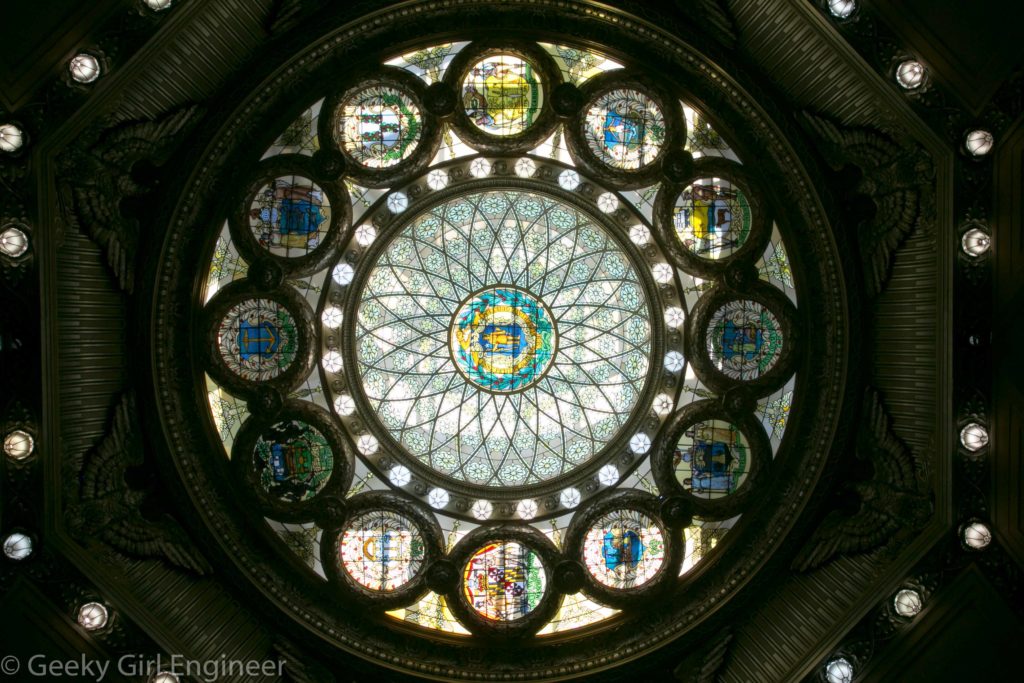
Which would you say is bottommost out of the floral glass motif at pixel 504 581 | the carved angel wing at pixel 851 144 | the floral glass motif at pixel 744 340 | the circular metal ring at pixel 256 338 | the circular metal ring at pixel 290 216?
the floral glass motif at pixel 504 581

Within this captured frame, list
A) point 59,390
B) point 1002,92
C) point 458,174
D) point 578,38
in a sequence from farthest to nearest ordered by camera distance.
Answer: point 458,174 → point 578,38 → point 59,390 → point 1002,92

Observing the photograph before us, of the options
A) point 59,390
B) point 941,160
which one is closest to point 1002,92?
point 941,160

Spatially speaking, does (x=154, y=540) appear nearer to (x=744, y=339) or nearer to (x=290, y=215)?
(x=290, y=215)

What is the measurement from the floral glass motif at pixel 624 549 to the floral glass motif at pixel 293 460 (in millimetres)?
4605

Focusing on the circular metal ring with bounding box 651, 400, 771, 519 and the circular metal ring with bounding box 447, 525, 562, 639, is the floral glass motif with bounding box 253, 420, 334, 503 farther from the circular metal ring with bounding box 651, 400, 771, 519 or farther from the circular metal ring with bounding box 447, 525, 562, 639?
the circular metal ring with bounding box 651, 400, 771, 519

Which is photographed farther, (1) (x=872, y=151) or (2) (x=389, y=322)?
(2) (x=389, y=322)

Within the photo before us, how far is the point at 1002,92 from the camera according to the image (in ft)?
47.0

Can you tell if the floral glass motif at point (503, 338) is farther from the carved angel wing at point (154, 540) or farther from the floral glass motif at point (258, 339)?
the carved angel wing at point (154, 540)

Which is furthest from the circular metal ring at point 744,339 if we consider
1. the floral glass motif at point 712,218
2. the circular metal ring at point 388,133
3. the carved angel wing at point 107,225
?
the carved angel wing at point 107,225

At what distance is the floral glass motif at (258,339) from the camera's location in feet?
58.0

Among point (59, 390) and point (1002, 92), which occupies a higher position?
point (1002, 92)

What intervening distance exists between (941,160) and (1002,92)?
1.22 meters

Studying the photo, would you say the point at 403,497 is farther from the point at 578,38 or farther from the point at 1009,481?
the point at 1009,481

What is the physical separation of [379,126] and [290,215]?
2.03 meters
